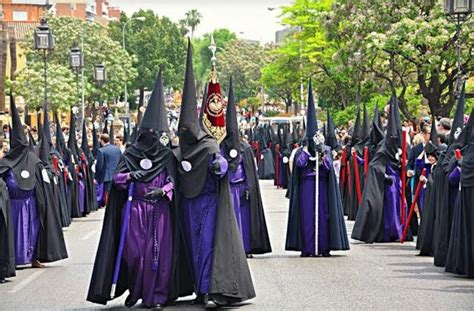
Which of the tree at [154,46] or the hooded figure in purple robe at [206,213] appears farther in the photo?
the tree at [154,46]

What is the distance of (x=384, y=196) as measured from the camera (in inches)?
802

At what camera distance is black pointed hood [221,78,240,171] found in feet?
46.8

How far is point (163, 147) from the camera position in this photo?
41.7 feet

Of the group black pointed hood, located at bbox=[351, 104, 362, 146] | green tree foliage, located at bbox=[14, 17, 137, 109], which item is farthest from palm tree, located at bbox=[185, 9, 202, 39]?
black pointed hood, located at bbox=[351, 104, 362, 146]

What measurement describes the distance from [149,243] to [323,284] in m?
2.83

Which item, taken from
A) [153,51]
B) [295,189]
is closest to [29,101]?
[153,51]

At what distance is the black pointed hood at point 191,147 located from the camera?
1257 cm

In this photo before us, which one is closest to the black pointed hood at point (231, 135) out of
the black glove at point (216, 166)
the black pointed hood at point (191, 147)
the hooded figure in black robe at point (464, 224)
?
the black pointed hood at point (191, 147)

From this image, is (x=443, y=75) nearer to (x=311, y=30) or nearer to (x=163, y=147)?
(x=311, y=30)

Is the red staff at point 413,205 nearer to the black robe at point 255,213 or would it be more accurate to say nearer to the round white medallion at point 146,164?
the black robe at point 255,213

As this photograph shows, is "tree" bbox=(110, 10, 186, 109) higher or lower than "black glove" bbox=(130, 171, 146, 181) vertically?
higher

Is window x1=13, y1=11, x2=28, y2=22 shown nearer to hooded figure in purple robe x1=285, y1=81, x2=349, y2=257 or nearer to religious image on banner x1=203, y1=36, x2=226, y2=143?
hooded figure in purple robe x1=285, y1=81, x2=349, y2=257

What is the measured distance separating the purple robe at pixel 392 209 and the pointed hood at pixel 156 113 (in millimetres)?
8346

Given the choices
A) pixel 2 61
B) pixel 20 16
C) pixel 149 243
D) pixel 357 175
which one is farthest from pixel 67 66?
pixel 149 243
